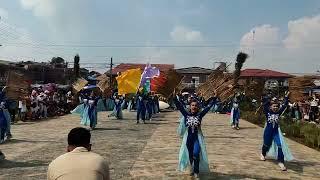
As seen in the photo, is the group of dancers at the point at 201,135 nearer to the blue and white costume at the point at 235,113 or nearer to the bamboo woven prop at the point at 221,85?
the bamboo woven prop at the point at 221,85

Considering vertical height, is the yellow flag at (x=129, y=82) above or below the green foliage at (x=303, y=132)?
above

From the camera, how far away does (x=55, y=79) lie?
253 feet

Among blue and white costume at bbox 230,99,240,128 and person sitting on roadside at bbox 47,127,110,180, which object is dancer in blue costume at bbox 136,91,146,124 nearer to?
blue and white costume at bbox 230,99,240,128

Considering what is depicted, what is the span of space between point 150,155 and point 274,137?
3.50m

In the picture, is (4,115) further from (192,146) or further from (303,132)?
(303,132)

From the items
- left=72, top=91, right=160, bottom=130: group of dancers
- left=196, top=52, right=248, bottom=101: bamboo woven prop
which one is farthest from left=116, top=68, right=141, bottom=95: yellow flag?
left=196, top=52, right=248, bottom=101: bamboo woven prop

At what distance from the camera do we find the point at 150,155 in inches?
597

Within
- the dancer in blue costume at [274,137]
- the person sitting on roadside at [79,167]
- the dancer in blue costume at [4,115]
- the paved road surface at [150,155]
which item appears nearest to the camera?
the person sitting on roadside at [79,167]

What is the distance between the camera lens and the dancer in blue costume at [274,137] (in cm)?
1402

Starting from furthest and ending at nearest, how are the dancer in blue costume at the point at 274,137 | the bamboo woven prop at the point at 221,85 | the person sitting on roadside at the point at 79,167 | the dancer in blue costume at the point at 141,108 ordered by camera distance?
the dancer in blue costume at the point at 141,108, the bamboo woven prop at the point at 221,85, the dancer in blue costume at the point at 274,137, the person sitting on roadside at the point at 79,167

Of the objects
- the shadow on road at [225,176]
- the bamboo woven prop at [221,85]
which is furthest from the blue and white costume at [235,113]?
the shadow on road at [225,176]

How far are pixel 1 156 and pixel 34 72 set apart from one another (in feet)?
193

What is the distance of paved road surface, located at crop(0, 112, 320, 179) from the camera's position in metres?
12.5

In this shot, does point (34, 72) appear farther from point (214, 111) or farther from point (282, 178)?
point (282, 178)
